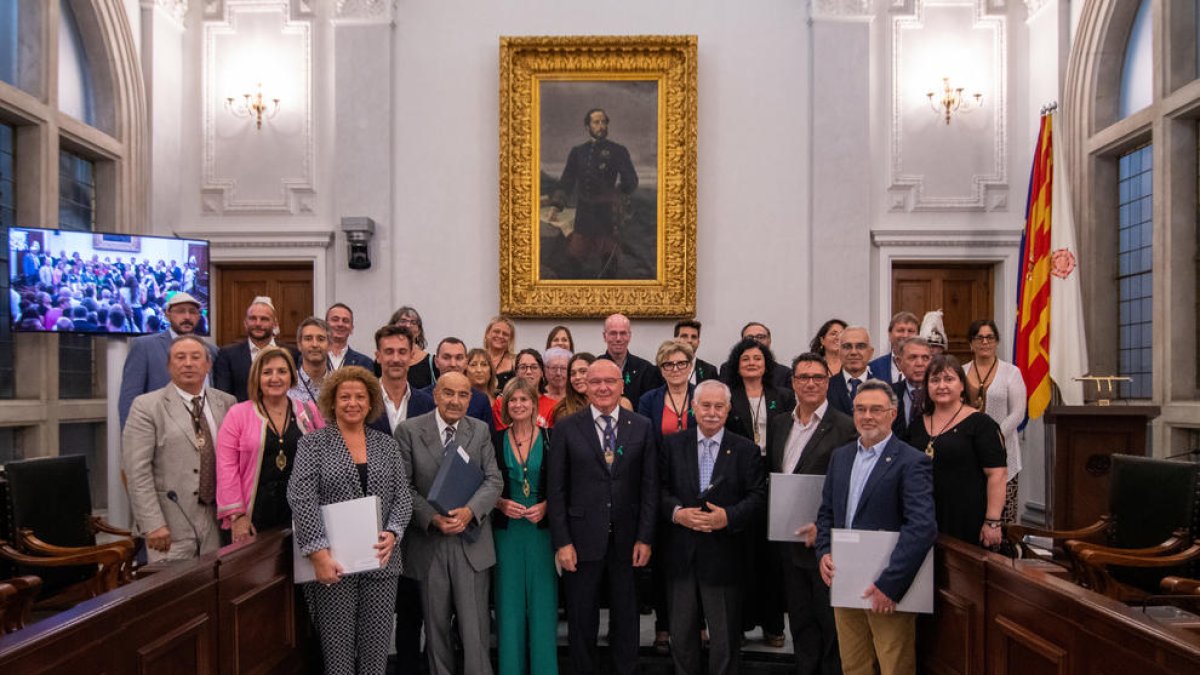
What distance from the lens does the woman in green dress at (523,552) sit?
3.88m

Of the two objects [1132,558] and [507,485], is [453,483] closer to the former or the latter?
[507,485]

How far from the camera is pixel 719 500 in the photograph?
12.5 ft

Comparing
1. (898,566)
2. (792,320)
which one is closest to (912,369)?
(898,566)

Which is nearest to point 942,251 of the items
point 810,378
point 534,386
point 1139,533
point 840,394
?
point 840,394

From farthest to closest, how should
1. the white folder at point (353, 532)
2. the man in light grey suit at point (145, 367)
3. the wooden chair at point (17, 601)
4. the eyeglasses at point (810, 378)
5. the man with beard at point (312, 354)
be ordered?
1. the man in light grey suit at point (145, 367)
2. the man with beard at point (312, 354)
3. the eyeglasses at point (810, 378)
4. the white folder at point (353, 532)
5. the wooden chair at point (17, 601)

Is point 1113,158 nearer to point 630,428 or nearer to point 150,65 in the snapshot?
point 630,428

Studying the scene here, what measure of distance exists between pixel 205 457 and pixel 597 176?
4402 millimetres

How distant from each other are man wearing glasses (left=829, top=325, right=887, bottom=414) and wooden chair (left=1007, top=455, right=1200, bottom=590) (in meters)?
1.09

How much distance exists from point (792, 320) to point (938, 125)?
1.95 metres

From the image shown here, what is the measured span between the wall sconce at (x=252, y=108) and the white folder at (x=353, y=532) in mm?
4961

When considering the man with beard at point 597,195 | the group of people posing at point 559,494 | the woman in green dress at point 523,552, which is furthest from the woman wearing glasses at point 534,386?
the man with beard at point 597,195

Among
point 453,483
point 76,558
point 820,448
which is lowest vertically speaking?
point 76,558

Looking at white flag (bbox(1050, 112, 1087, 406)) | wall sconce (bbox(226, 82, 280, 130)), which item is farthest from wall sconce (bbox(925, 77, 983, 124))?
wall sconce (bbox(226, 82, 280, 130))

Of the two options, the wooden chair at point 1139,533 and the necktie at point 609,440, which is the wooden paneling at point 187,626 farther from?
the wooden chair at point 1139,533
